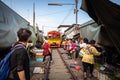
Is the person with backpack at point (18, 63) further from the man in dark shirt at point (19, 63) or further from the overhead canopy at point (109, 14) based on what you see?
the overhead canopy at point (109, 14)

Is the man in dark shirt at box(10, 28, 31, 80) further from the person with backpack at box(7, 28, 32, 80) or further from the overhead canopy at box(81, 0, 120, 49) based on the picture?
the overhead canopy at box(81, 0, 120, 49)

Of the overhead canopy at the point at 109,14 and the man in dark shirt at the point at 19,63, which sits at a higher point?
the overhead canopy at the point at 109,14

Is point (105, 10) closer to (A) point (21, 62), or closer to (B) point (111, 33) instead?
(B) point (111, 33)

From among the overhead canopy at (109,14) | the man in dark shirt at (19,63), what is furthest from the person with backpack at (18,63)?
the overhead canopy at (109,14)

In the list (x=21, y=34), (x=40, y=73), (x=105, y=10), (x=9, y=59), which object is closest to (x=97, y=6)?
(x=105, y=10)

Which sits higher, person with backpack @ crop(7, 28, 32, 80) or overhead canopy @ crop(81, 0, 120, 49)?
overhead canopy @ crop(81, 0, 120, 49)

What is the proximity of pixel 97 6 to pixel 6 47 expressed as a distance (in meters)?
3.61

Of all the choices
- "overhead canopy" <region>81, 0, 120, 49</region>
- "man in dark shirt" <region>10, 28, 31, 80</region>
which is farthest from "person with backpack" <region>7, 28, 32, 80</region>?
"overhead canopy" <region>81, 0, 120, 49</region>

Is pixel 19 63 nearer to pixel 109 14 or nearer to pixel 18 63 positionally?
pixel 18 63

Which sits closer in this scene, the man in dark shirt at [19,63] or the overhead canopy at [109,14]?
the man in dark shirt at [19,63]

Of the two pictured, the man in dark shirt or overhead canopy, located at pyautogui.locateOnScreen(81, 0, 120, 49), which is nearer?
the man in dark shirt

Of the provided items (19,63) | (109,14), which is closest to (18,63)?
(19,63)

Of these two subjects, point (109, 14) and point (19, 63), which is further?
point (109, 14)

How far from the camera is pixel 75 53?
20.9m
